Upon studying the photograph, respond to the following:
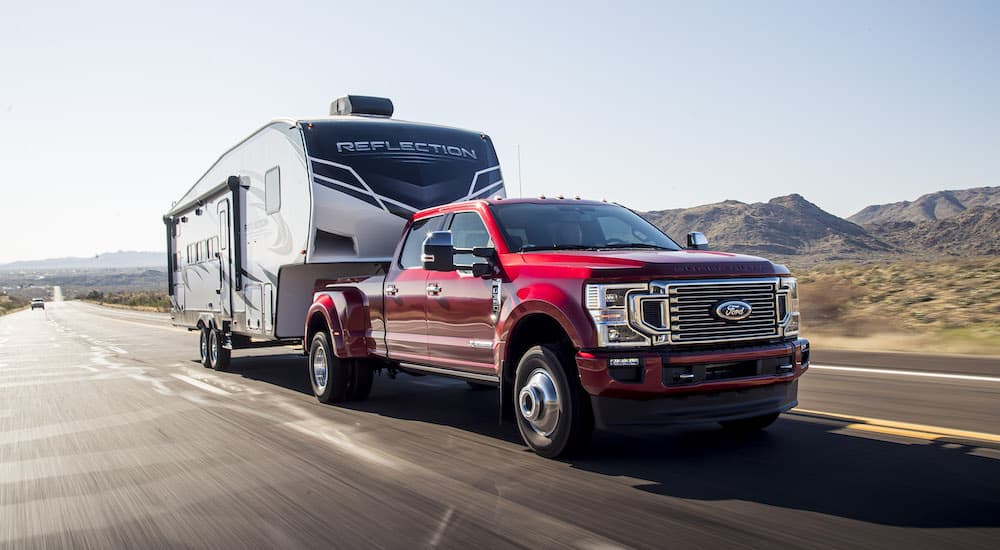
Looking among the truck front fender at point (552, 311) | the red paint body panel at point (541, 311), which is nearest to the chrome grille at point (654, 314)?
the red paint body panel at point (541, 311)

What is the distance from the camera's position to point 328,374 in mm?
9680

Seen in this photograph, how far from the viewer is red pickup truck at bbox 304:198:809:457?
5758 mm

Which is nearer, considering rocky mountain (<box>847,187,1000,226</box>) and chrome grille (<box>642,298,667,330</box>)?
chrome grille (<box>642,298,667,330</box>)

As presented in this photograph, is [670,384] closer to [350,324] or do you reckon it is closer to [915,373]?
[350,324]

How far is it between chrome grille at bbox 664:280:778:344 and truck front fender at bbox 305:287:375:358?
4.17 meters

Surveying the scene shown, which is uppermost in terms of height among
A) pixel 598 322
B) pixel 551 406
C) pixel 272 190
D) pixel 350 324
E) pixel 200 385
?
pixel 272 190

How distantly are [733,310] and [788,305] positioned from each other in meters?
0.64

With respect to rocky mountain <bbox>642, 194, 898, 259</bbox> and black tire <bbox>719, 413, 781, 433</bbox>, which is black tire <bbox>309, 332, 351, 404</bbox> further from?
rocky mountain <bbox>642, 194, 898, 259</bbox>

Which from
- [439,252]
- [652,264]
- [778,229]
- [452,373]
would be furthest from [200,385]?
[778,229]

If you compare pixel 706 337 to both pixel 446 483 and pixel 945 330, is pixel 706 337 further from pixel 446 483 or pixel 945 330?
pixel 945 330

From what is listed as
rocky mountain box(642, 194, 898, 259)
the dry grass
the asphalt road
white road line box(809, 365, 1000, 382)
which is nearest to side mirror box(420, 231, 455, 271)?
the asphalt road

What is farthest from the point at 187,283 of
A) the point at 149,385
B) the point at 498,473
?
the point at 498,473

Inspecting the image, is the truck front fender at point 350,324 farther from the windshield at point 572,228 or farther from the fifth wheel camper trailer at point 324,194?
the windshield at point 572,228

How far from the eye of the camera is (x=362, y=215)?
1040 centimetres
